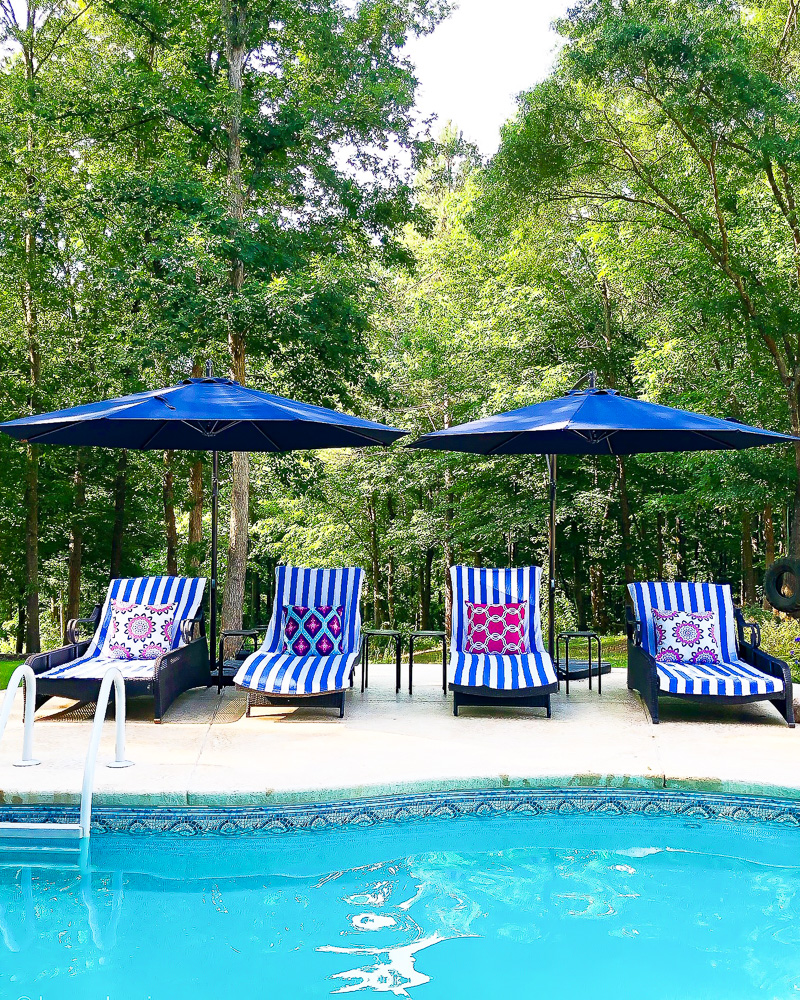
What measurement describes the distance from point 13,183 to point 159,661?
759 cm

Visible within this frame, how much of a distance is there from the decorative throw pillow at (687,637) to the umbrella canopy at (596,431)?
1.35 meters

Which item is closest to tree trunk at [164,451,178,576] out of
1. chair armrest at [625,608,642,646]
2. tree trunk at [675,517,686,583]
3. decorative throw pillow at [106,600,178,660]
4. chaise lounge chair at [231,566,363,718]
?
decorative throw pillow at [106,600,178,660]

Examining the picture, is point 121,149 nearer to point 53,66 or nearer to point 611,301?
point 53,66

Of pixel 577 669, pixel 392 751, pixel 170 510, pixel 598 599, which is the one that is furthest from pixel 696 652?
pixel 598 599

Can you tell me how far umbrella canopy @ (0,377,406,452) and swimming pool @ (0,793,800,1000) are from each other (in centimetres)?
260

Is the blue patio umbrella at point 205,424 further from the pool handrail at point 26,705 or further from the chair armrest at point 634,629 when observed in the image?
the chair armrest at point 634,629

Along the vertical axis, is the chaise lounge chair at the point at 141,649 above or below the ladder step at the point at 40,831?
above

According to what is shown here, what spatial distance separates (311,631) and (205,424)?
1.82 metres

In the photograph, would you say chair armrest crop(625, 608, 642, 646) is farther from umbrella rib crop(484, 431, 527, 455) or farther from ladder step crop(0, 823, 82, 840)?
ladder step crop(0, 823, 82, 840)

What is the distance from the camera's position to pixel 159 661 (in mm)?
5531

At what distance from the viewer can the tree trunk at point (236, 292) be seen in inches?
353

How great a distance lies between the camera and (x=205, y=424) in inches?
251

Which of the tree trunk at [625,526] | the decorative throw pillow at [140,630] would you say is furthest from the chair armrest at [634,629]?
the tree trunk at [625,526]

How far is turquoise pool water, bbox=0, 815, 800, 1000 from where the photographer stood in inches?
115
